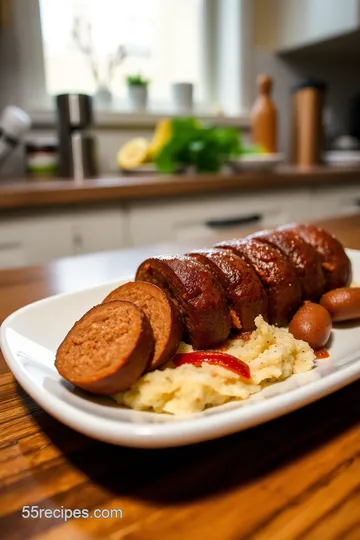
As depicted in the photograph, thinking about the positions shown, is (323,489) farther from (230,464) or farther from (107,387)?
(107,387)

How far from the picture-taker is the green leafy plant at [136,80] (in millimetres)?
3139

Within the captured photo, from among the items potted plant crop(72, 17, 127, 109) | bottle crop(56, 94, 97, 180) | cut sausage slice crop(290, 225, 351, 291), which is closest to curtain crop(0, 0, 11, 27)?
bottle crop(56, 94, 97, 180)

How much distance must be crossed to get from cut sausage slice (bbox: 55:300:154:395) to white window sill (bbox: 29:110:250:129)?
8.16ft

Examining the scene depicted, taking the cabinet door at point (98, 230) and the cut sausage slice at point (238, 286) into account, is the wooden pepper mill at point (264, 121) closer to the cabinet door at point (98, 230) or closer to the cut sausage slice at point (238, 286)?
the cabinet door at point (98, 230)

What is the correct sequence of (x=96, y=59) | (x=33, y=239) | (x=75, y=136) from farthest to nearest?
Answer: (x=96, y=59) < (x=75, y=136) < (x=33, y=239)

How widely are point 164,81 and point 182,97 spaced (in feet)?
0.94

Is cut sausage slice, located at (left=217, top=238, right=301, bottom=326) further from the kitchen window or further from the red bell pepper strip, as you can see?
the kitchen window

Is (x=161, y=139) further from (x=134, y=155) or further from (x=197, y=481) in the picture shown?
(x=197, y=481)

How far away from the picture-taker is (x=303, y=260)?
0.87 meters

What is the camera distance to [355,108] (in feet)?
13.1

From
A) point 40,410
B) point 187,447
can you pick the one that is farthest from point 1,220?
point 187,447

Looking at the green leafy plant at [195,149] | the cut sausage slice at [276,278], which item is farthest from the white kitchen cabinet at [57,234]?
the cut sausage slice at [276,278]

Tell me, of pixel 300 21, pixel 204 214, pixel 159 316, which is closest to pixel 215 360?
pixel 159 316

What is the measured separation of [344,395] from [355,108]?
153 inches
